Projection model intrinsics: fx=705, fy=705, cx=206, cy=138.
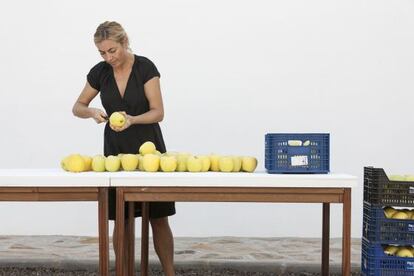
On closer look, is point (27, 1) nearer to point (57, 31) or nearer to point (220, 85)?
point (57, 31)

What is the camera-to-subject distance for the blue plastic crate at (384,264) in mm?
3244

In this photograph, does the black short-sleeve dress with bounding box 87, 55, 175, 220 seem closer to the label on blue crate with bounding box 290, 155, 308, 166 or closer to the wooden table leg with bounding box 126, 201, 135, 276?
the wooden table leg with bounding box 126, 201, 135, 276

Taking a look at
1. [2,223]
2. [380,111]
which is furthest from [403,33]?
[2,223]

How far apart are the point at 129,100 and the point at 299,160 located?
1155mm

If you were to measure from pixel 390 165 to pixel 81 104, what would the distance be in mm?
3530

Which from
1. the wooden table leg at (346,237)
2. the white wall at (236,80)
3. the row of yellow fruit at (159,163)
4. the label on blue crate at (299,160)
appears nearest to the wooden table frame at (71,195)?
the row of yellow fruit at (159,163)

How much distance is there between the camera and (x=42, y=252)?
584 centimetres

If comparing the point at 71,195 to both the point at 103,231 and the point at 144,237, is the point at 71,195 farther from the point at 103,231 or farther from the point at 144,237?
the point at 144,237

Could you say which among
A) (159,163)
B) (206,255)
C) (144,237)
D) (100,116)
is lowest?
(206,255)

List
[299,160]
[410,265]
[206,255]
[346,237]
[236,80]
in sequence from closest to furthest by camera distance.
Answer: [346,237]
[410,265]
[299,160]
[206,255]
[236,80]

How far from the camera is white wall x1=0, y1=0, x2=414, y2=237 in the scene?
6.63m

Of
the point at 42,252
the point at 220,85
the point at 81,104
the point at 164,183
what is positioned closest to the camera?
the point at 164,183

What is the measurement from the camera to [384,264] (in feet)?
10.7

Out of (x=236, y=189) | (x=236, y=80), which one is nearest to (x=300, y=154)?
(x=236, y=189)
